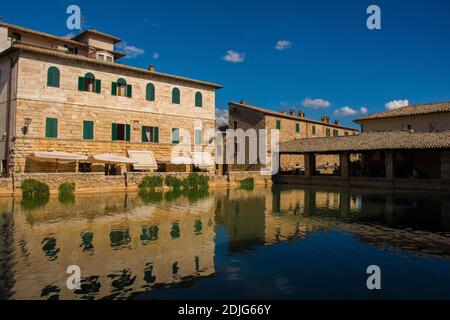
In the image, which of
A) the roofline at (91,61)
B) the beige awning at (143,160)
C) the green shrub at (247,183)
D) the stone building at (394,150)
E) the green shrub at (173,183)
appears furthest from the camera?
the green shrub at (247,183)

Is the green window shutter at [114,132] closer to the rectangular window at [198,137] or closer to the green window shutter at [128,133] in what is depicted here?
the green window shutter at [128,133]

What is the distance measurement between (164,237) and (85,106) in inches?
665

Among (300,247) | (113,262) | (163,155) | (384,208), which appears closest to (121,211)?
(113,262)

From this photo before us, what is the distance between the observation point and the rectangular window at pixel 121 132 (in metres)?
24.7

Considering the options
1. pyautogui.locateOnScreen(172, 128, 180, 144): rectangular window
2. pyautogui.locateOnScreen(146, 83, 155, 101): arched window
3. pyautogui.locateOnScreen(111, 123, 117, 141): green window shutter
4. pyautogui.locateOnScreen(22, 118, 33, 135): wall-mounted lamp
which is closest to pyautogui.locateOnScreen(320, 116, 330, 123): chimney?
pyautogui.locateOnScreen(172, 128, 180, 144): rectangular window

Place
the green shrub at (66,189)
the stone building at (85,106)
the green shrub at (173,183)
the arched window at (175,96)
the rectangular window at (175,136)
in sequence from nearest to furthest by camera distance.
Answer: the green shrub at (66,189) → the stone building at (85,106) → the green shrub at (173,183) → the arched window at (175,96) → the rectangular window at (175,136)

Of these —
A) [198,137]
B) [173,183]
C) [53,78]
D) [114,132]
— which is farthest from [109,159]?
[198,137]

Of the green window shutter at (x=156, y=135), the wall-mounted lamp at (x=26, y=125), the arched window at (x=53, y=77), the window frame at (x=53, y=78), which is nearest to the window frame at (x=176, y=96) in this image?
the green window shutter at (x=156, y=135)

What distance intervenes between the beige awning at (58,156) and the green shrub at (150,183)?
385 cm

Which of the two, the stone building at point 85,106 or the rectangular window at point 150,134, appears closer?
the stone building at point 85,106

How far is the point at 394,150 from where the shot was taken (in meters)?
26.6

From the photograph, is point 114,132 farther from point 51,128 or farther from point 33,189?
point 33,189

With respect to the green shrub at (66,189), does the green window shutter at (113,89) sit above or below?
above

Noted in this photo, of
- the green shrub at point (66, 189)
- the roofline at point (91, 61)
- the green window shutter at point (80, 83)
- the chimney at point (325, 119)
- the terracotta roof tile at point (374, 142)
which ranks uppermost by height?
the roofline at point (91, 61)
